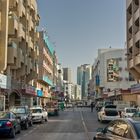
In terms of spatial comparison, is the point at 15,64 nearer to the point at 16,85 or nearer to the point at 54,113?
the point at 16,85

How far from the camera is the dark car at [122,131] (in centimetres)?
929

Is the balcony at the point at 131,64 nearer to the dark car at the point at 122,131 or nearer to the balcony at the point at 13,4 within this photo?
the balcony at the point at 13,4

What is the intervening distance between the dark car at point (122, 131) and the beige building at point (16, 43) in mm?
32020

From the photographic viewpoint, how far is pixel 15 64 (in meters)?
48.1

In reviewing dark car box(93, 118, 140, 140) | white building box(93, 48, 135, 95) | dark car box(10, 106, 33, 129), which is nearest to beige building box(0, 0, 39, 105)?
dark car box(10, 106, 33, 129)

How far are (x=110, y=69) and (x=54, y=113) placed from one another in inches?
2798

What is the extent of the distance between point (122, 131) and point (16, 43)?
40588 millimetres

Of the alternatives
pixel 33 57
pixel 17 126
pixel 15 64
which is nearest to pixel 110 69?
pixel 33 57

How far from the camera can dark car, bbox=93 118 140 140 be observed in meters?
9.29

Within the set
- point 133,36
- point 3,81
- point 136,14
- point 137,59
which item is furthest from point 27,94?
point 3,81

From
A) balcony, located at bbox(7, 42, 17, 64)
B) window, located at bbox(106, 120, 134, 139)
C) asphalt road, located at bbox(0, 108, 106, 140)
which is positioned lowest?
asphalt road, located at bbox(0, 108, 106, 140)

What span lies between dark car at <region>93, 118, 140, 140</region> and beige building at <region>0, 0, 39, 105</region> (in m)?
32.0

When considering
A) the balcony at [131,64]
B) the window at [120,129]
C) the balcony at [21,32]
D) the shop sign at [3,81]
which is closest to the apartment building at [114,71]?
the balcony at [131,64]

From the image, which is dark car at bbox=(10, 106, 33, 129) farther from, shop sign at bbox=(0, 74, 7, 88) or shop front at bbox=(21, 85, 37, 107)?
shop front at bbox=(21, 85, 37, 107)
